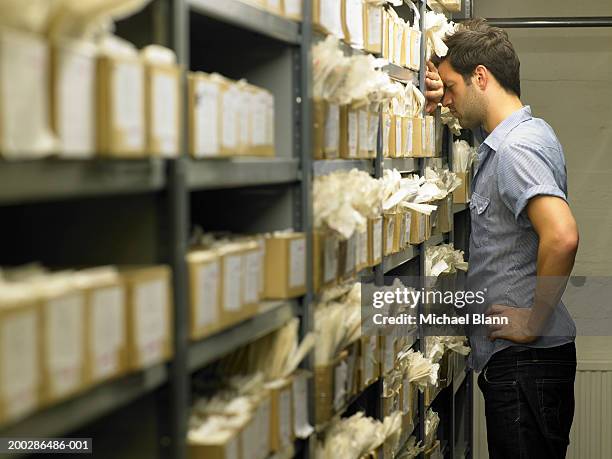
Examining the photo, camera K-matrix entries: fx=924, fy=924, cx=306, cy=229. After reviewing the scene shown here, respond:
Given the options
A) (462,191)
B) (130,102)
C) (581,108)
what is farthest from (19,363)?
(581,108)

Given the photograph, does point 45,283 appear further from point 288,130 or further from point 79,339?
point 288,130

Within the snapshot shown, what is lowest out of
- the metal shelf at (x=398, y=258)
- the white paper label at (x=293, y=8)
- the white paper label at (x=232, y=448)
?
the white paper label at (x=232, y=448)

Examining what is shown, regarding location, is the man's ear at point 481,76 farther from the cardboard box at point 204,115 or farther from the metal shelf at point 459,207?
the cardboard box at point 204,115

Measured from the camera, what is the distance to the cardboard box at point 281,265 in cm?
213

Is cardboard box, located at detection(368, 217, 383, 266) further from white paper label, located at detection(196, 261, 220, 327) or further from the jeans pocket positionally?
white paper label, located at detection(196, 261, 220, 327)

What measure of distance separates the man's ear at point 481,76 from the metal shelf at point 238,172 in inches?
56.7

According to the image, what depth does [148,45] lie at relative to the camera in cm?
162

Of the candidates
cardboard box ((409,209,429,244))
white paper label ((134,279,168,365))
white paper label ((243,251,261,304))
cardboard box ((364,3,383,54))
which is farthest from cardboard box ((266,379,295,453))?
cardboard box ((409,209,429,244))

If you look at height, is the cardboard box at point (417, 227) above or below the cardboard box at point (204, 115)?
below

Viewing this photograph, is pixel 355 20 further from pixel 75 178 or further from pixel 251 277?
pixel 75 178

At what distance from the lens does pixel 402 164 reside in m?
3.50

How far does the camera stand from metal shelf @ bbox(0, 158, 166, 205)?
1.16 m

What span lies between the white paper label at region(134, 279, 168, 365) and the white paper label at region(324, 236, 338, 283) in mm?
907

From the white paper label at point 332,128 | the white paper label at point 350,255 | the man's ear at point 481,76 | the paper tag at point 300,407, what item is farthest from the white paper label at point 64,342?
the man's ear at point 481,76
